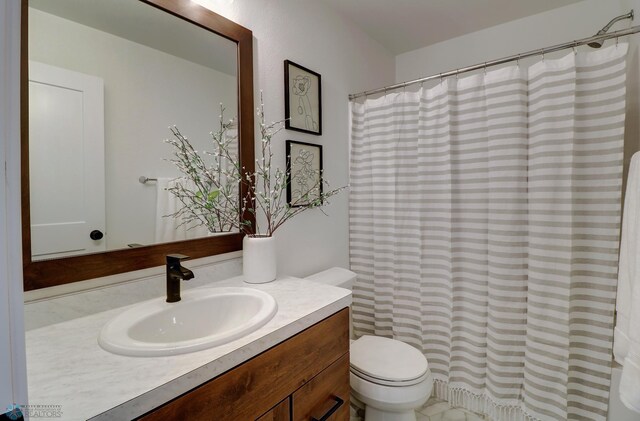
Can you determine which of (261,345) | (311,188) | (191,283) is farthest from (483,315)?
(191,283)

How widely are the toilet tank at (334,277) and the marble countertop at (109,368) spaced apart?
0.72m

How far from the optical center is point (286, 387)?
0.88 metres

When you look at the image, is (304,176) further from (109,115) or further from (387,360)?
(387,360)

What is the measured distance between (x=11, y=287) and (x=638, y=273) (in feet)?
4.98

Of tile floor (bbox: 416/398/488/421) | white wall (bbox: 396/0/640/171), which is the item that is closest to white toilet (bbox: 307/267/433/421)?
tile floor (bbox: 416/398/488/421)

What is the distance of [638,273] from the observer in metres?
0.96

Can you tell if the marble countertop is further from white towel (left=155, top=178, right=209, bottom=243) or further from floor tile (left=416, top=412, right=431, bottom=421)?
floor tile (left=416, top=412, right=431, bottom=421)

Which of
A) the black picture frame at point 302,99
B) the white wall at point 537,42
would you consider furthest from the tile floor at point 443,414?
the black picture frame at point 302,99

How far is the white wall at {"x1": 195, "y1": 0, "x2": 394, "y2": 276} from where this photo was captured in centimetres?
150

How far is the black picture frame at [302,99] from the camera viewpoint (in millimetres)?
1613

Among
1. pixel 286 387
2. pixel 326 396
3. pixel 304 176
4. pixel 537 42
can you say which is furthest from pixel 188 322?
pixel 537 42

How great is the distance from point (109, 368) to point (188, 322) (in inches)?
15.2

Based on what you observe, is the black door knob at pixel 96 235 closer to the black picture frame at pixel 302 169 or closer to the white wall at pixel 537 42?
the black picture frame at pixel 302 169

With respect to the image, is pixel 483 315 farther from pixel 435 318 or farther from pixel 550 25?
pixel 550 25
